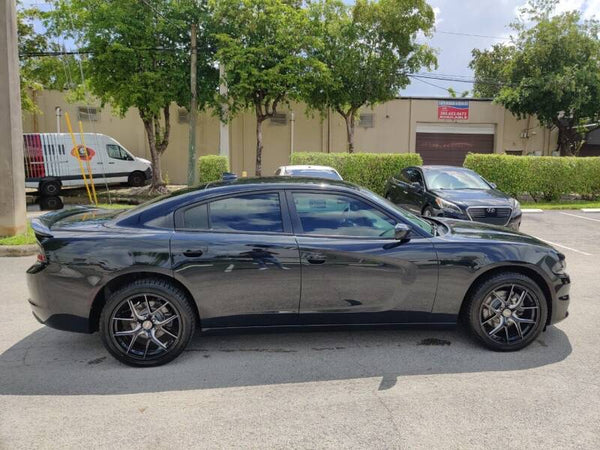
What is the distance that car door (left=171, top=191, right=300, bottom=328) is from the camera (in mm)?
3936

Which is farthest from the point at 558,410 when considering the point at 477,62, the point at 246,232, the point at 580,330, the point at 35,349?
the point at 477,62

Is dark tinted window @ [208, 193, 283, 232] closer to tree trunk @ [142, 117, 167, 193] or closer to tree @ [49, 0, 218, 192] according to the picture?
tree @ [49, 0, 218, 192]

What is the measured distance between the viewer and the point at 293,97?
21.0 m

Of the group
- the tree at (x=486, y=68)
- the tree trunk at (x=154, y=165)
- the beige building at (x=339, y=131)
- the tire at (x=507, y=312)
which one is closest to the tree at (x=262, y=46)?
the tree trunk at (x=154, y=165)

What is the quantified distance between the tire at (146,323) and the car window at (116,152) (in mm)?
18150

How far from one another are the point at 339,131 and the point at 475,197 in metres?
18.3

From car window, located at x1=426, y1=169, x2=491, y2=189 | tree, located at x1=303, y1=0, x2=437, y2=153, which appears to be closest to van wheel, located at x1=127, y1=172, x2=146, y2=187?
tree, located at x1=303, y1=0, x2=437, y2=153

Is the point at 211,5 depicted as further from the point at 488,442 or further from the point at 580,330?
the point at 488,442

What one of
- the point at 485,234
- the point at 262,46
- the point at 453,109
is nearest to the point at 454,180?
the point at 485,234

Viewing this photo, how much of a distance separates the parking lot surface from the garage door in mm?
24654

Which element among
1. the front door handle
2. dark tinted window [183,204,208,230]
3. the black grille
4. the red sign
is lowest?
the black grille

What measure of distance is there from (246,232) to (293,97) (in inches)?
701

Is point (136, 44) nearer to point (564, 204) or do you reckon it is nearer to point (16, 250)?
point (16, 250)

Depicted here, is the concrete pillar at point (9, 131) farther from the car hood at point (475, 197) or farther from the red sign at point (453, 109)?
the red sign at point (453, 109)
